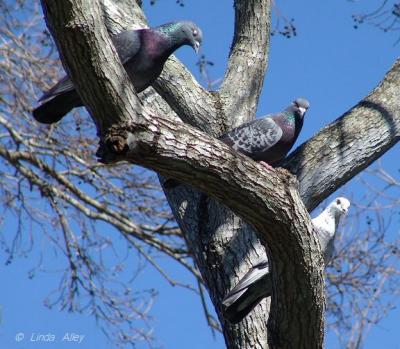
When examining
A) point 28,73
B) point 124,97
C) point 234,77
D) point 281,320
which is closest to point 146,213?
point 28,73

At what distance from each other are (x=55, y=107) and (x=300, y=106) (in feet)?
5.80

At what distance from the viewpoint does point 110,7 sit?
5277 mm

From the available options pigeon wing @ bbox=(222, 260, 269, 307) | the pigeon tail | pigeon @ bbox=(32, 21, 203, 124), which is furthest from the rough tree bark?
the pigeon tail

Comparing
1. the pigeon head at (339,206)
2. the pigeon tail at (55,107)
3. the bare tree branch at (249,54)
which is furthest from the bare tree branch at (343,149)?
the pigeon tail at (55,107)

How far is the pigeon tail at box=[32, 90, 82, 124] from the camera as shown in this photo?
4.41m

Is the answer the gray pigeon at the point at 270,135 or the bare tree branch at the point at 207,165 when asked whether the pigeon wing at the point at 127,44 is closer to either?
the gray pigeon at the point at 270,135

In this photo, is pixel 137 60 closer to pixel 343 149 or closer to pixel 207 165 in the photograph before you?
pixel 343 149

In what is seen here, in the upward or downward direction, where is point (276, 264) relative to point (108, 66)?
downward

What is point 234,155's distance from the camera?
3.37 metres

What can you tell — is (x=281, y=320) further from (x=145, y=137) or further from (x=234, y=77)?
(x=234, y=77)

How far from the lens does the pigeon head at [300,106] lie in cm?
544

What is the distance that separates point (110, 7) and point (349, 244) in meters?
2.71

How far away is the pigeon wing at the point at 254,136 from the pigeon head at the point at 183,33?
612mm

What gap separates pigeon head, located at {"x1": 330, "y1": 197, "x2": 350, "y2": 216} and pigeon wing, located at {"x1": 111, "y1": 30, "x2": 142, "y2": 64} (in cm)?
177
